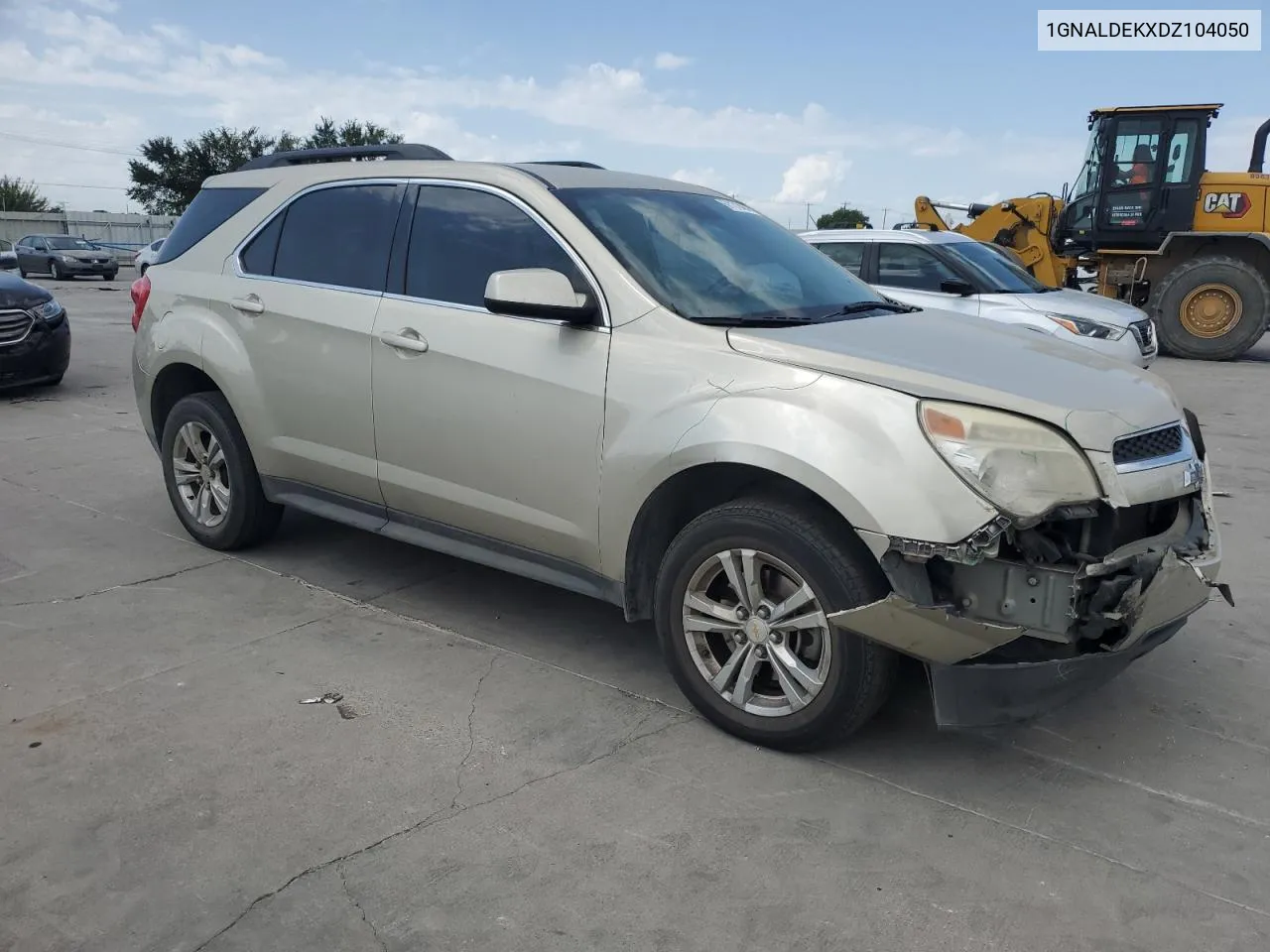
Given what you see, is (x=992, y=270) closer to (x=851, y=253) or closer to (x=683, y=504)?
(x=851, y=253)

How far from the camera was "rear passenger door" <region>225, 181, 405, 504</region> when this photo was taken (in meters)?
4.41

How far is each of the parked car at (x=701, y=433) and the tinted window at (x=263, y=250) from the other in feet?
0.05

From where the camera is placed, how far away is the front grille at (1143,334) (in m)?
9.85

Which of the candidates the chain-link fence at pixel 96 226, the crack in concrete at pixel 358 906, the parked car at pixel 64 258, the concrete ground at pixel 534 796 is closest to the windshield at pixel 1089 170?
the concrete ground at pixel 534 796

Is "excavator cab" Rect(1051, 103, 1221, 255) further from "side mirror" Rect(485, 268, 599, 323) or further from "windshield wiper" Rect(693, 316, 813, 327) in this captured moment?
"side mirror" Rect(485, 268, 599, 323)

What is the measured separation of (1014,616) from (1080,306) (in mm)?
7763

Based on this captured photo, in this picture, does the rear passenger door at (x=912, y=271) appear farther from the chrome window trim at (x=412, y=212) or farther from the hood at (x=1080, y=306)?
the chrome window trim at (x=412, y=212)

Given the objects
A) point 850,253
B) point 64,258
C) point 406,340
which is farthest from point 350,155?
point 64,258

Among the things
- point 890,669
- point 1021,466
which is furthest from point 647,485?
point 1021,466

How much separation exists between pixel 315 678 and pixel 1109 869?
8.80 feet

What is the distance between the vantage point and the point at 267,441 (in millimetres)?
4820

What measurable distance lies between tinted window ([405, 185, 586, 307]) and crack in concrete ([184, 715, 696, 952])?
1624 mm

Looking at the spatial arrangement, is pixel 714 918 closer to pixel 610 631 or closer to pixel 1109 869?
pixel 1109 869

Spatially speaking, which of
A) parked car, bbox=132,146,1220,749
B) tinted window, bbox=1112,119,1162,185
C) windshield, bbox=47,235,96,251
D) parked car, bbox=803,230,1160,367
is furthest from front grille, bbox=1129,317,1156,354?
windshield, bbox=47,235,96,251
